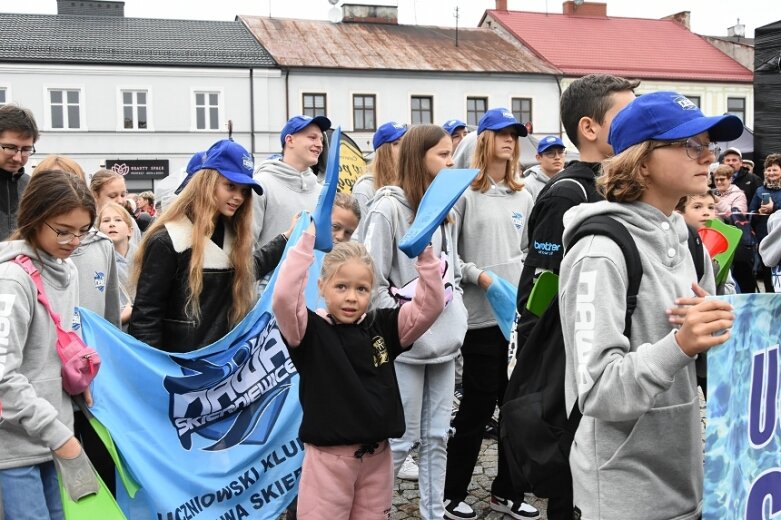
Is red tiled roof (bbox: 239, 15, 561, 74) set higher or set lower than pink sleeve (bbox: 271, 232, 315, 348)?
higher

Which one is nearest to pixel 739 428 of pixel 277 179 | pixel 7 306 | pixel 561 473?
pixel 561 473

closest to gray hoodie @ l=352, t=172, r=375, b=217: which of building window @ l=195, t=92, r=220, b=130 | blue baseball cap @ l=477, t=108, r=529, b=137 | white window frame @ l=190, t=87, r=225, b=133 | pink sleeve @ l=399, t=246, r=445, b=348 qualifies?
blue baseball cap @ l=477, t=108, r=529, b=137

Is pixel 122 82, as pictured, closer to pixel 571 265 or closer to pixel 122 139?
pixel 122 139

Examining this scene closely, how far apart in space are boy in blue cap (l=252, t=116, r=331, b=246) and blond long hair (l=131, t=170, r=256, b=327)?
3.79ft

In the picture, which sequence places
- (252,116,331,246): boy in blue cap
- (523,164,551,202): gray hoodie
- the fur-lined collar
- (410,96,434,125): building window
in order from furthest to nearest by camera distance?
(410,96,434,125): building window
(523,164,551,202): gray hoodie
(252,116,331,246): boy in blue cap
the fur-lined collar

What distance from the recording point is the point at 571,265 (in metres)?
2.24

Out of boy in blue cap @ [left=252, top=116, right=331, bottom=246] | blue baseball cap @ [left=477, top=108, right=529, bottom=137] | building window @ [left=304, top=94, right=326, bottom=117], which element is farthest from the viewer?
building window @ [left=304, top=94, right=326, bottom=117]

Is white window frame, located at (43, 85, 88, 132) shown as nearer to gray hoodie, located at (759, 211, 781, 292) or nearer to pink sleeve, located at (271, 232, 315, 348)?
gray hoodie, located at (759, 211, 781, 292)

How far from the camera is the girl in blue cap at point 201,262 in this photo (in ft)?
12.8

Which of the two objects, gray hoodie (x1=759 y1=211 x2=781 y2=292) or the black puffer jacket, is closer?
the black puffer jacket

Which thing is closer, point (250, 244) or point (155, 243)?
point (155, 243)

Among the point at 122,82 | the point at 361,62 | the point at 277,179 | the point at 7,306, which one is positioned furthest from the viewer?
the point at 361,62

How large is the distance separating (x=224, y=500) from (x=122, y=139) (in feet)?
113

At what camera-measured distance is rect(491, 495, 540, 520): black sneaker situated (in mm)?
4527
